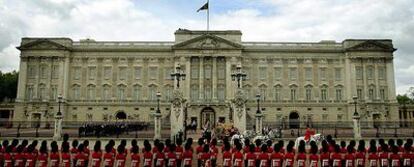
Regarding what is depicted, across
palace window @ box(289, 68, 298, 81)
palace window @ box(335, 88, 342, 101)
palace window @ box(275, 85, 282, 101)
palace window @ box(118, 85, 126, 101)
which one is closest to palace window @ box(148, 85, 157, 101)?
palace window @ box(118, 85, 126, 101)

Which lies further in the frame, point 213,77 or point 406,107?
point 406,107

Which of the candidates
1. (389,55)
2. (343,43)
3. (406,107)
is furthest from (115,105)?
(406,107)

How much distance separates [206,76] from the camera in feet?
209

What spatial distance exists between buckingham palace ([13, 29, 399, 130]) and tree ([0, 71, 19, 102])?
25.2 m

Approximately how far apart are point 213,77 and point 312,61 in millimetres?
17961

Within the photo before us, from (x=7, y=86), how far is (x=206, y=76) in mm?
50098

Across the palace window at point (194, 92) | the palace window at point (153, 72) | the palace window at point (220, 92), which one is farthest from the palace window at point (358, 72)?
the palace window at point (153, 72)

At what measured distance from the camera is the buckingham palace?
6269 centimetres

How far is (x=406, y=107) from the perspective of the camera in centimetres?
6988

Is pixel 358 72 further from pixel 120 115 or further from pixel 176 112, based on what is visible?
pixel 176 112

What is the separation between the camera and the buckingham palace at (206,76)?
206 ft

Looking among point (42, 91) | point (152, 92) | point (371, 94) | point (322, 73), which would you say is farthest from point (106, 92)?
point (371, 94)

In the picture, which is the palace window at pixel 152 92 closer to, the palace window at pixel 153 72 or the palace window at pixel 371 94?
the palace window at pixel 153 72

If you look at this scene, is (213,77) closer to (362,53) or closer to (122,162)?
(362,53)
